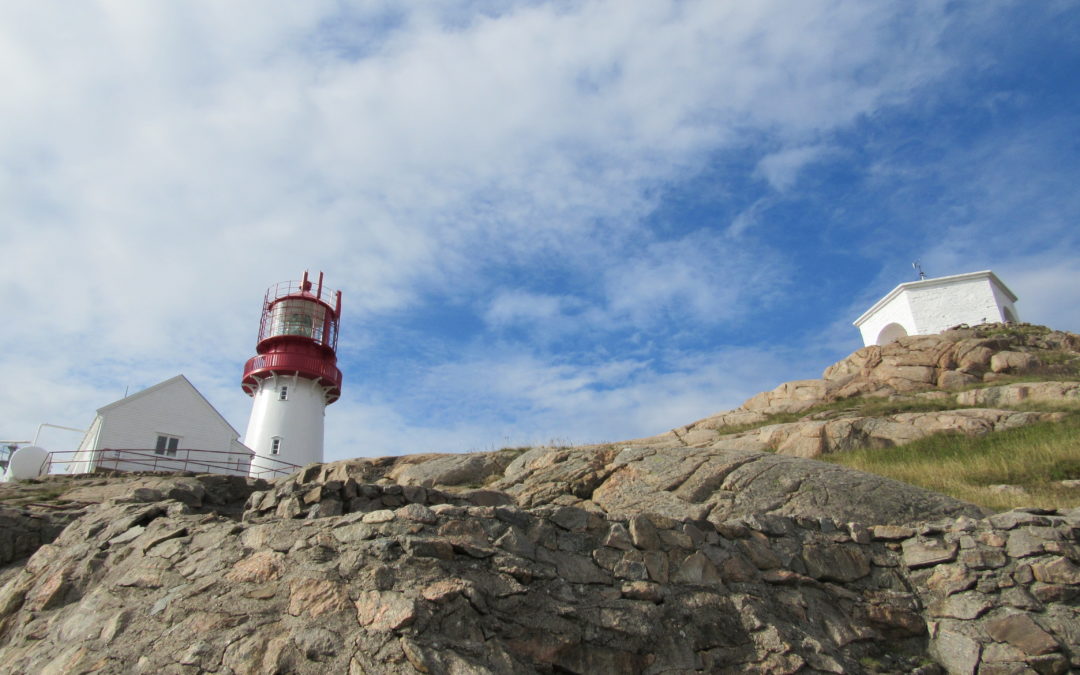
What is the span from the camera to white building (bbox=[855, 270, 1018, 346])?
1346 inches

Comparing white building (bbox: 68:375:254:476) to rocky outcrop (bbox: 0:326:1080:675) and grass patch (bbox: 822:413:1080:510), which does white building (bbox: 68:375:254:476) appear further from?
grass patch (bbox: 822:413:1080:510)

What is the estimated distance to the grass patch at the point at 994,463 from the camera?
12.0 m

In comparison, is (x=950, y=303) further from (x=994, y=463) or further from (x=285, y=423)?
(x=285, y=423)

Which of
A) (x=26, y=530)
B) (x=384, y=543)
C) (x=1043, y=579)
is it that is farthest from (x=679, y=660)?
(x=26, y=530)

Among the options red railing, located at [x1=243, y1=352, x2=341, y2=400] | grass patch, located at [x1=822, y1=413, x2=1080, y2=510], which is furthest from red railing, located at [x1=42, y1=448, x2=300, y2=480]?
grass patch, located at [x1=822, y1=413, x2=1080, y2=510]

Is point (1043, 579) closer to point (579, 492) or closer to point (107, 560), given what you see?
point (579, 492)

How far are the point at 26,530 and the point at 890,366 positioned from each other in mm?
27771

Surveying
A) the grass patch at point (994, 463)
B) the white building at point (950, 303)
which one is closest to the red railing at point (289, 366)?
the grass patch at point (994, 463)

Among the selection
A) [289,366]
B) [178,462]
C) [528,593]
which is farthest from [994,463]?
[178,462]

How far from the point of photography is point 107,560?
773 cm

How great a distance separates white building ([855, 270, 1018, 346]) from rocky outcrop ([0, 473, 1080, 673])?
2905 centimetres

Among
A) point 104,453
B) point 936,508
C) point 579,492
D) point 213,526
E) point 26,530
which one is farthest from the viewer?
point 104,453

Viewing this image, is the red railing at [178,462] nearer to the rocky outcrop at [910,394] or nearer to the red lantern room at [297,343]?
the red lantern room at [297,343]

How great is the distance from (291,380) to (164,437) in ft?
16.2
